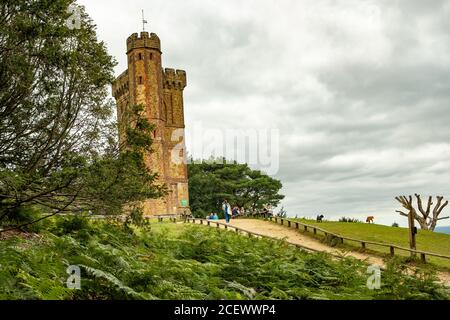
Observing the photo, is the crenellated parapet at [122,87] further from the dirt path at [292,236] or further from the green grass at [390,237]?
the green grass at [390,237]

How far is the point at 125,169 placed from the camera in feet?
40.5

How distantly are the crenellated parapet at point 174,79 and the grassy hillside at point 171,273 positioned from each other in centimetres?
4685

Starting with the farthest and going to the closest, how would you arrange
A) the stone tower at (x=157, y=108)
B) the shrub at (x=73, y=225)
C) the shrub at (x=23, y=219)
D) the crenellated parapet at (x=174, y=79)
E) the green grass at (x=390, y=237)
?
the crenellated parapet at (x=174, y=79)
the stone tower at (x=157, y=108)
the green grass at (x=390, y=237)
the shrub at (x=73, y=225)
the shrub at (x=23, y=219)

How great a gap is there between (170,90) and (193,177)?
11.1 m

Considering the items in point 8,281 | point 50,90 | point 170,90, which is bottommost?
point 8,281

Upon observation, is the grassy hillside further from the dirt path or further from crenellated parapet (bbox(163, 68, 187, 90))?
crenellated parapet (bbox(163, 68, 187, 90))

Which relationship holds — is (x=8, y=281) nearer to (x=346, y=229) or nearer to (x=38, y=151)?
(x=38, y=151)

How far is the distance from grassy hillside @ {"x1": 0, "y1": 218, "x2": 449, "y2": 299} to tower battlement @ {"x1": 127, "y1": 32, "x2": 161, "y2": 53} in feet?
140

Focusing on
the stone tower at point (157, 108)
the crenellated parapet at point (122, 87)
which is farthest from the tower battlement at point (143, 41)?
the crenellated parapet at point (122, 87)

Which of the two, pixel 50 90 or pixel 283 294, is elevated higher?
pixel 50 90

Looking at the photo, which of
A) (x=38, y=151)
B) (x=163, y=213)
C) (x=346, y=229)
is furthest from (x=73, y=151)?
(x=163, y=213)

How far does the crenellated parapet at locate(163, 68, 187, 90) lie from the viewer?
194 feet

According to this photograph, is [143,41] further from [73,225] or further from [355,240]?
[73,225]

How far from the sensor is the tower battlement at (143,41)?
53.6 m
